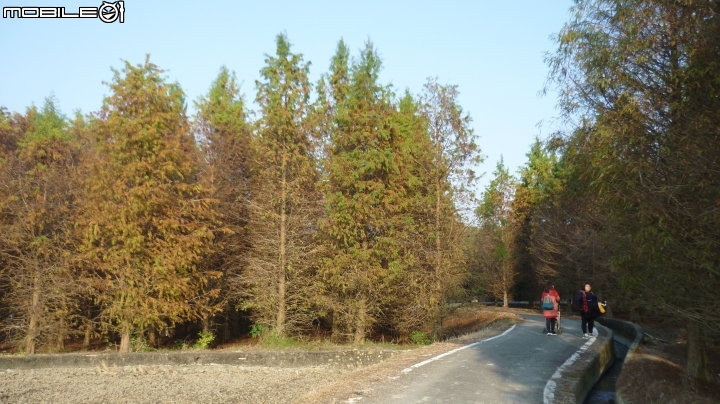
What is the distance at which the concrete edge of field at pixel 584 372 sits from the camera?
34.0 feet

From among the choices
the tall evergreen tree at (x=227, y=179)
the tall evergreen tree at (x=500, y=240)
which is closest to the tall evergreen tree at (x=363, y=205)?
the tall evergreen tree at (x=227, y=179)

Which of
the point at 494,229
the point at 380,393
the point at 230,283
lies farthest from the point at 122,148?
the point at 494,229

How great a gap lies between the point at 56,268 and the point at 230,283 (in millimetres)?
8010

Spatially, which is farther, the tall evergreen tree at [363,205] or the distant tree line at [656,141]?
the tall evergreen tree at [363,205]

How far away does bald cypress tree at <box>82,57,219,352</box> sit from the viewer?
76.2 feet

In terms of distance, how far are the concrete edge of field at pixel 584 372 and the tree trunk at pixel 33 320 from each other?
23645mm

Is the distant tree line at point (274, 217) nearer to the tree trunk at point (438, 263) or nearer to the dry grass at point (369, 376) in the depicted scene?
the tree trunk at point (438, 263)

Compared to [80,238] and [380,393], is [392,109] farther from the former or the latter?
[380,393]

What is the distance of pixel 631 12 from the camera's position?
10.7m

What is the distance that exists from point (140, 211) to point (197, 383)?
997 cm

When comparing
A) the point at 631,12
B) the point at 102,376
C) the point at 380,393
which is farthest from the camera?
the point at 102,376

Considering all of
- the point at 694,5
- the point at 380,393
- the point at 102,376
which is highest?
the point at 694,5

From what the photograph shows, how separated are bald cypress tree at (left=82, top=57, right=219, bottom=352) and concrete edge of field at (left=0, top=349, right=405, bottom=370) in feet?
12.7

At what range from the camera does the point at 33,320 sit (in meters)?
26.2
